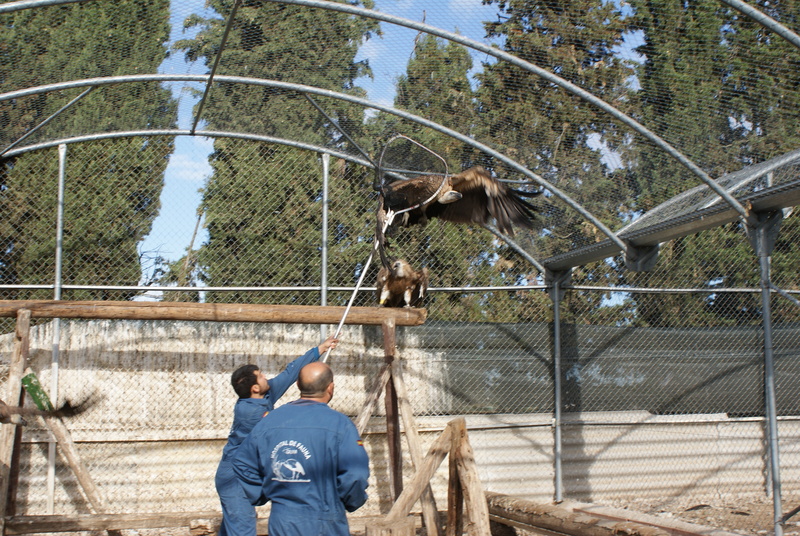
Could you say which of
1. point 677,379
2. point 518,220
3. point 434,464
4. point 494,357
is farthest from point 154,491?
point 677,379

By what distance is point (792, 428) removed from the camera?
8.21 m

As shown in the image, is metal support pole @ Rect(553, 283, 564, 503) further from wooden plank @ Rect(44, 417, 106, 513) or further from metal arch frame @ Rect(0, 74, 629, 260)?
wooden plank @ Rect(44, 417, 106, 513)

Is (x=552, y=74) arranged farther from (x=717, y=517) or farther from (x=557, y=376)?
(x=717, y=517)

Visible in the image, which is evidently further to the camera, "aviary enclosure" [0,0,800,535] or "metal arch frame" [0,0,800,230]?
"aviary enclosure" [0,0,800,535]

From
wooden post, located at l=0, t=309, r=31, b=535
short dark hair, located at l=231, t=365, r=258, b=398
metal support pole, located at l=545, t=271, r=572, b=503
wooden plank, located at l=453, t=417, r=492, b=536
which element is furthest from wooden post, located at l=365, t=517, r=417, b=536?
wooden post, located at l=0, t=309, r=31, b=535

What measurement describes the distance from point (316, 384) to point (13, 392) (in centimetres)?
392

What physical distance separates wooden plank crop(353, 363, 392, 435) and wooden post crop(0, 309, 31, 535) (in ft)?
9.56

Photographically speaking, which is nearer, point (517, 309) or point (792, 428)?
point (792, 428)

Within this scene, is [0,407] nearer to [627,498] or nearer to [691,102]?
[691,102]

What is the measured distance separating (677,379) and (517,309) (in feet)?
7.01

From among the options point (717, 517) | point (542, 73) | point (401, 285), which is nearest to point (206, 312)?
point (401, 285)

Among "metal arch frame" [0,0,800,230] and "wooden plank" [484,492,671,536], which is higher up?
"metal arch frame" [0,0,800,230]

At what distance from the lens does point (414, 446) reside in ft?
21.1

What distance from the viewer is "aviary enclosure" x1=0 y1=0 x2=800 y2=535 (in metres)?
5.75
